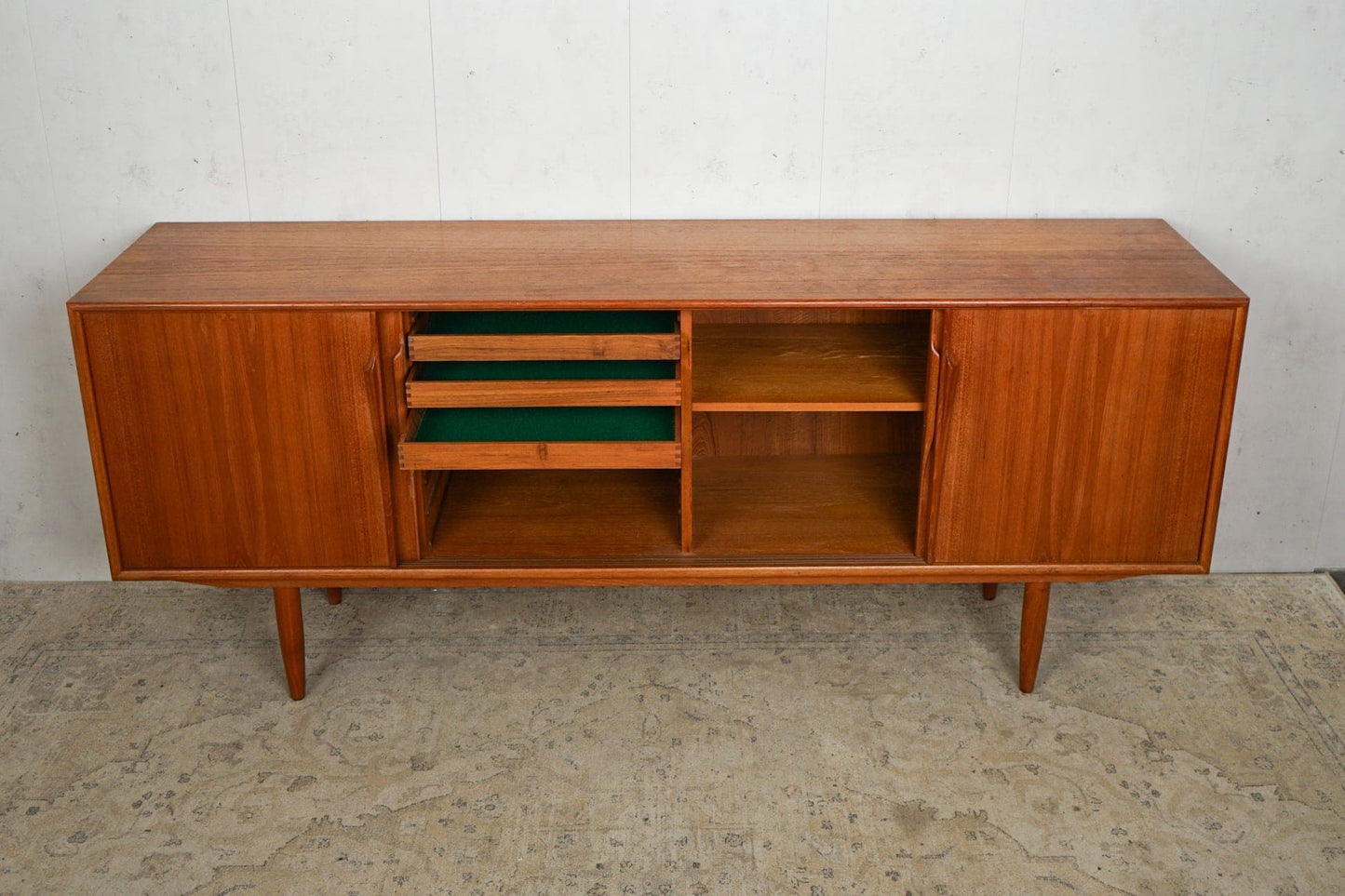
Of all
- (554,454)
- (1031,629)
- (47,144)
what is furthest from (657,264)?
(47,144)

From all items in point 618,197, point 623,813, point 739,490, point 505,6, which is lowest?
point 623,813

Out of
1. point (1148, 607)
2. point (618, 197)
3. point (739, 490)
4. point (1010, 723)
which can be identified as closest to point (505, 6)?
point (618, 197)

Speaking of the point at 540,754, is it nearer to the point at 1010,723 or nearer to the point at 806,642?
the point at 806,642

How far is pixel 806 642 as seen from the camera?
225 centimetres

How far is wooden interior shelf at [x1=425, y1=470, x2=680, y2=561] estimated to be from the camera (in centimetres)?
199

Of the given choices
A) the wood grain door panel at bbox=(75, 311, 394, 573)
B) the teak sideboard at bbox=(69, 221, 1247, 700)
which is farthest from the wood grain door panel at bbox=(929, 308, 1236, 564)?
the wood grain door panel at bbox=(75, 311, 394, 573)

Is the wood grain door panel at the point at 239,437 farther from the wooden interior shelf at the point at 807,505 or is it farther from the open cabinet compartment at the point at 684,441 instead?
the wooden interior shelf at the point at 807,505

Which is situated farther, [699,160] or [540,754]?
[699,160]

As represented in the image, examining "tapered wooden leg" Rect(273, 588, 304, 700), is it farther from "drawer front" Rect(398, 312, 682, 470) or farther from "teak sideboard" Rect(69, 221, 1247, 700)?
"drawer front" Rect(398, 312, 682, 470)

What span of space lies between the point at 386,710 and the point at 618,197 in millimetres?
965

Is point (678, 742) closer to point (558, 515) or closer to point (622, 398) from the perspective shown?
point (558, 515)

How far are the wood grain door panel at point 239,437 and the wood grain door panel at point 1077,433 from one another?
871 millimetres

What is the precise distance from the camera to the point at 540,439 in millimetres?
1897

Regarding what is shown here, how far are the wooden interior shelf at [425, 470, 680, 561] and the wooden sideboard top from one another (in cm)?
41
